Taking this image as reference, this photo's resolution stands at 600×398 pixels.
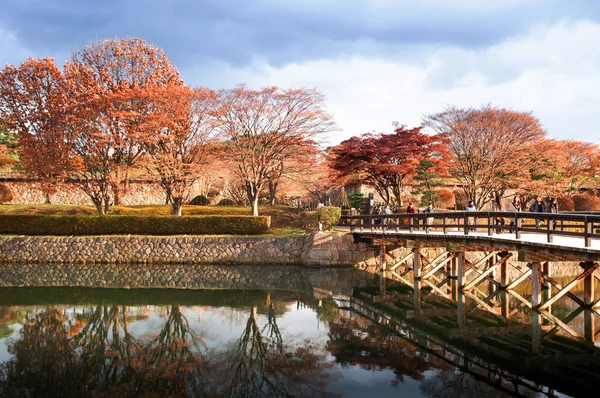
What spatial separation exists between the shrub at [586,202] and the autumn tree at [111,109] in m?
28.5

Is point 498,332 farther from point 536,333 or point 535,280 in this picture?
point 535,280

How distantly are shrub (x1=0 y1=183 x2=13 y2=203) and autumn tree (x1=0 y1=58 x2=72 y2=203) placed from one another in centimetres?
724

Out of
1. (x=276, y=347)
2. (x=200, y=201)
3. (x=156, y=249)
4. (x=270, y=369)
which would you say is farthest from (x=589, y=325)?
(x=200, y=201)

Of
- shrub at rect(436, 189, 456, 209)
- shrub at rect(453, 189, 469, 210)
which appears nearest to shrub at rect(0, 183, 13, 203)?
shrub at rect(436, 189, 456, 209)

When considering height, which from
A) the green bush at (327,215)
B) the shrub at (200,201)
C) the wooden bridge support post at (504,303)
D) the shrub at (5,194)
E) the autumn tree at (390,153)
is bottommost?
the wooden bridge support post at (504,303)

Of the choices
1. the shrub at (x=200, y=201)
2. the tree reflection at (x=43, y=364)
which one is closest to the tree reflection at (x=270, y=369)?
the tree reflection at (x=43, y=364)

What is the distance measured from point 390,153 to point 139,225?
47.4 feet

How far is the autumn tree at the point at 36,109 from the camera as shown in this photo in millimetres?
24984

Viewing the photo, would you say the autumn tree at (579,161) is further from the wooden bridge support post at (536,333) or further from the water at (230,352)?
the water at (230,352)

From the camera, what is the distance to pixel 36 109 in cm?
2634

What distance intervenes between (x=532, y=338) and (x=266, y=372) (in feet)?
21.1

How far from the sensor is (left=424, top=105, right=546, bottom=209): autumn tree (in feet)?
86.7

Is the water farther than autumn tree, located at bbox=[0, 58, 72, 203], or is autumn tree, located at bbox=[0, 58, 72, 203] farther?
autumn tree, located at bbox=[0, 58, 72, 203]

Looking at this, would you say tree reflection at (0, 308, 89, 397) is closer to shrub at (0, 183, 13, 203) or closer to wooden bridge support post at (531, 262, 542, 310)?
wooden bridge support post at (531, 262, 542, 310)
